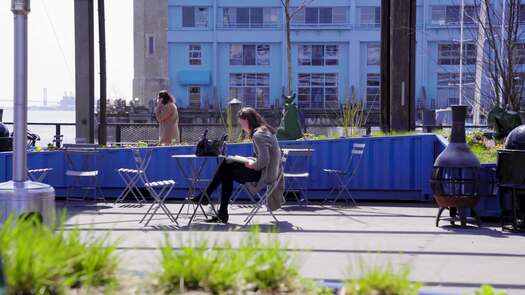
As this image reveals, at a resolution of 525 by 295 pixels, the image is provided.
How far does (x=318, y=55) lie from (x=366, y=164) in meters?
55.5

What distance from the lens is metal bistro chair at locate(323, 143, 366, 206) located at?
41.0 ft

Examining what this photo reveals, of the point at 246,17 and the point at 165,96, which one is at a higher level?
the point at 246,17

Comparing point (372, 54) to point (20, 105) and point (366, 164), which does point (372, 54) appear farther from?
point (20, 105)

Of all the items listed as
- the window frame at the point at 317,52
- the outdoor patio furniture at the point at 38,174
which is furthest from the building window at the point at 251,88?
the outdoor patio furniture at the point at 38,174

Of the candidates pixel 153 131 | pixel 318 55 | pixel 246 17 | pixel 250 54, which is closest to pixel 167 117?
pixel 153 131

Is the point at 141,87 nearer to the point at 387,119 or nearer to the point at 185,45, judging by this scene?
the point at 185,45

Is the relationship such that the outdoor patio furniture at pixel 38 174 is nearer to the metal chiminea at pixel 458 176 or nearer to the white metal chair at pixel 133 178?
the white metal chair at pixel 133 178

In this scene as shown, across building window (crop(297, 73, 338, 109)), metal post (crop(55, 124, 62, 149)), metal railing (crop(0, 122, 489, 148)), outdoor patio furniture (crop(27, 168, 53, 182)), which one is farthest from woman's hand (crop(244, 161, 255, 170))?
building window (crop(297, 73, 338, 109))

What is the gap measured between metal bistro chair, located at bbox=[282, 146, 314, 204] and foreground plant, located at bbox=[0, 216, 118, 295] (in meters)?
7.49

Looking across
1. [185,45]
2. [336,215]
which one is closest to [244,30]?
[185,45]

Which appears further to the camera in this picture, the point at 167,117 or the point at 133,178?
the point at 167,117

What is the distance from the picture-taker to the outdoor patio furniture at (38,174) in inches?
483

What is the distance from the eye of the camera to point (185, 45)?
68.8 m

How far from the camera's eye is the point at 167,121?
15016 millimetres
